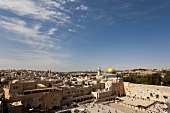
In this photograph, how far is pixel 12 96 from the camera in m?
25.8

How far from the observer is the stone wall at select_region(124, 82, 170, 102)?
36.2 m

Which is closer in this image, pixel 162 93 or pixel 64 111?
pixel 64 111

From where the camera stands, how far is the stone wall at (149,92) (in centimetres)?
3618

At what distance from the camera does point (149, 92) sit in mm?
39094

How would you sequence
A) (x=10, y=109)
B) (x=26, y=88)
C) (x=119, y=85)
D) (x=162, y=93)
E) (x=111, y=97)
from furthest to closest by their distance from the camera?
(x=119, y=85), (x=111, y=97), (x=162, y=93), (x=26, y=88), (x=10, y=109)

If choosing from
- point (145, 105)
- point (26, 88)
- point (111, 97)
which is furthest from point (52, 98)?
point (145, 105)

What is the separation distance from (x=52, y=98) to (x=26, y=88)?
5373mm

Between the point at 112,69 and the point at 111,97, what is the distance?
15.9 m

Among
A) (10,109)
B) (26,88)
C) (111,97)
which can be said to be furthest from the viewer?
(111,97)

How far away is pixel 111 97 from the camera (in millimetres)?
39531

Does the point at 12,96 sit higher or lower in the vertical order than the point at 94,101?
higher

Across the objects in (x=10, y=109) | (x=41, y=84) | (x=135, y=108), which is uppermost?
(x=41, y=84)

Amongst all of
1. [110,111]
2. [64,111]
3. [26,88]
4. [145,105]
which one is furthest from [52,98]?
[145,105]

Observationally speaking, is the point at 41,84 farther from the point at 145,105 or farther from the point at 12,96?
the point at 145,105
